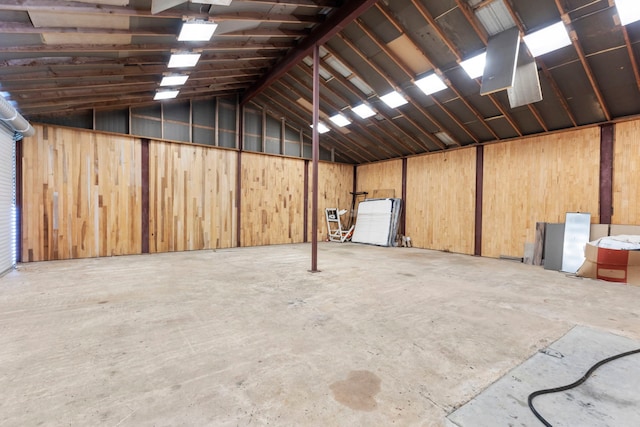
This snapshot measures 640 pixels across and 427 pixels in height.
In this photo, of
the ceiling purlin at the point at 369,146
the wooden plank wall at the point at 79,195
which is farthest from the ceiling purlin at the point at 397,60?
the wooden plank wall at the point at 79,195

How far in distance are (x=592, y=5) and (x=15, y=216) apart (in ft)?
33.1

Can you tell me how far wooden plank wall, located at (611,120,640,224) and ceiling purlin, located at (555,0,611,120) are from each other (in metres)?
0.43

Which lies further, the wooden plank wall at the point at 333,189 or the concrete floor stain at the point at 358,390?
the wooden plank wall at the point at 333,189

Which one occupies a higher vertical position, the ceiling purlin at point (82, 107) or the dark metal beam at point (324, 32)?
the dark metal beam at point (324, 32)

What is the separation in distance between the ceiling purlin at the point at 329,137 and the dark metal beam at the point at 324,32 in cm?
147

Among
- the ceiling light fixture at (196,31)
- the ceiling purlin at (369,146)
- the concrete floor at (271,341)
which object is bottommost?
the concrete floor at (271,341)

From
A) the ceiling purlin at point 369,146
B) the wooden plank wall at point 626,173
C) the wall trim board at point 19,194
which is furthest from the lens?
the ceiling purlin at point 369,146

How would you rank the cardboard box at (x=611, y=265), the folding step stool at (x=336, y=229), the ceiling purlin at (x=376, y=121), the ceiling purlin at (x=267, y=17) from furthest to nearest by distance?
the folding step stool at (x=336, y=229)
the ceiling purlin at (x=376, y=121)
the cardboard box at (x=611, y=265)
the ceiling purlin at (x=267, y=17)

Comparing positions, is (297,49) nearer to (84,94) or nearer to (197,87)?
(197,87)

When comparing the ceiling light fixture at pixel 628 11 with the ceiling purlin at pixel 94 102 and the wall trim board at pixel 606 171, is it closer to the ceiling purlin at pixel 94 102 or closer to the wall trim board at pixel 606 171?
the wall trim board at pixel 606 171

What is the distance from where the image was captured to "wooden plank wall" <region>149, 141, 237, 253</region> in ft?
24.2

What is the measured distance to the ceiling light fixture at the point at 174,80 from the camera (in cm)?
558

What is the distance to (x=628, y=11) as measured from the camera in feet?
12.5

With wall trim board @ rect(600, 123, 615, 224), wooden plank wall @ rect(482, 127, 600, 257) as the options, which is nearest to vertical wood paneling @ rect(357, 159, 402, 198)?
wooden plank wall @ rect(482, 127, 600, 257)
